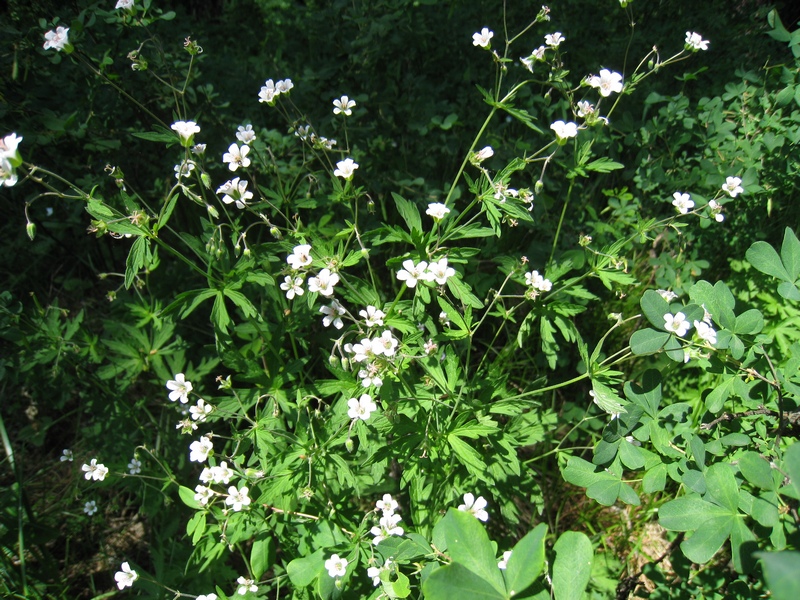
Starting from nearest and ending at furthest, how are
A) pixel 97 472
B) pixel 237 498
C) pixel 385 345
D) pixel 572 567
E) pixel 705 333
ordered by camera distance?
1. pixel 572 567
2. pixel 705 333
3. pixel 385 345
4. pixel 237 498
5. pixel 97 472

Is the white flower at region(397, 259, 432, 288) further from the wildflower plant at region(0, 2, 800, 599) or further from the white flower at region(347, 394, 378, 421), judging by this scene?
the white flower at region(347, 394, 378, 421)

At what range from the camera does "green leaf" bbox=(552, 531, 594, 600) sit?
1.44 m

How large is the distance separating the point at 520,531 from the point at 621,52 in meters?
3.20

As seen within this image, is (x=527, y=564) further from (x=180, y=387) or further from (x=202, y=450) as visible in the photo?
(x=180, y=387)

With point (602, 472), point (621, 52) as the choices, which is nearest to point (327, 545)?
point (602, 472)

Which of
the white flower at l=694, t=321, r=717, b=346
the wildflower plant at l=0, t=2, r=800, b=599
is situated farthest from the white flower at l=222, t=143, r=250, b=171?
the white flower at l=694, t=321, r=717, b=346

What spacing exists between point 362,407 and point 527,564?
90cm

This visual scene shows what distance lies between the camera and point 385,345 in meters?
2.08

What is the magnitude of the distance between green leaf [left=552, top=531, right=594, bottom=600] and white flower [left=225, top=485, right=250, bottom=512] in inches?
49.1

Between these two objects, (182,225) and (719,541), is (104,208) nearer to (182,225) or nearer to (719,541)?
(182,225)

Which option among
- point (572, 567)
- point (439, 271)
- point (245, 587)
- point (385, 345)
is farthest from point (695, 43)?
point (245, 587)

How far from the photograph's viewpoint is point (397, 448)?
237 cm

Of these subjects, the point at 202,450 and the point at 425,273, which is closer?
the point at 425,273

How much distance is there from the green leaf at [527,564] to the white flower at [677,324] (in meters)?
1.01
